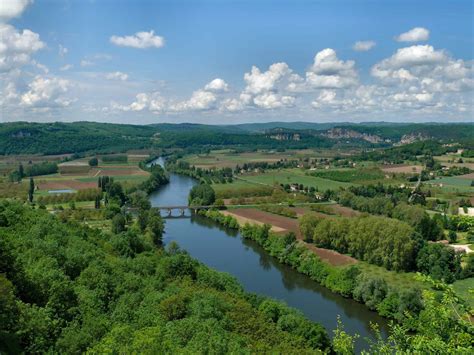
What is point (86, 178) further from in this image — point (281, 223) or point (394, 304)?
point (394, 304)

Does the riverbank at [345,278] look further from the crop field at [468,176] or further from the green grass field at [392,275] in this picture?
the crop field at [468,176]

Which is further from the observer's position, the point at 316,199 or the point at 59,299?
the point at 316,199

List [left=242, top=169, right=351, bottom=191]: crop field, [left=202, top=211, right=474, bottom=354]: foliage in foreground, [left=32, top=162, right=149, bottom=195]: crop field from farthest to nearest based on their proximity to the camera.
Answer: [left=242, top=169, right=351, bottom=191]: crop field
[left=32, top=162, right=149, bottom=195]: crop field
[left=202, top=211, right=474, bottom=354]: foliage in foreground

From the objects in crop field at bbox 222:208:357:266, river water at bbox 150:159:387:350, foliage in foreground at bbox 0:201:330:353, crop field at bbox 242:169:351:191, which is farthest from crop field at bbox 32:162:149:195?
foliage in foreground at bbox 0:201:330:353

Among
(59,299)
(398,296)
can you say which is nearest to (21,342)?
(59,299)

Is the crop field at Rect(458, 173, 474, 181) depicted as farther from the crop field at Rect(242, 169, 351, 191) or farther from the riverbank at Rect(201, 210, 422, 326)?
the riverbank at Rect(201, 210, 422, 326)

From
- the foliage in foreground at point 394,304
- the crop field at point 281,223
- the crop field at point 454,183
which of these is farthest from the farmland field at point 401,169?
the foliage in foreground at point 394,304

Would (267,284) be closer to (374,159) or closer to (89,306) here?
(89,306)
